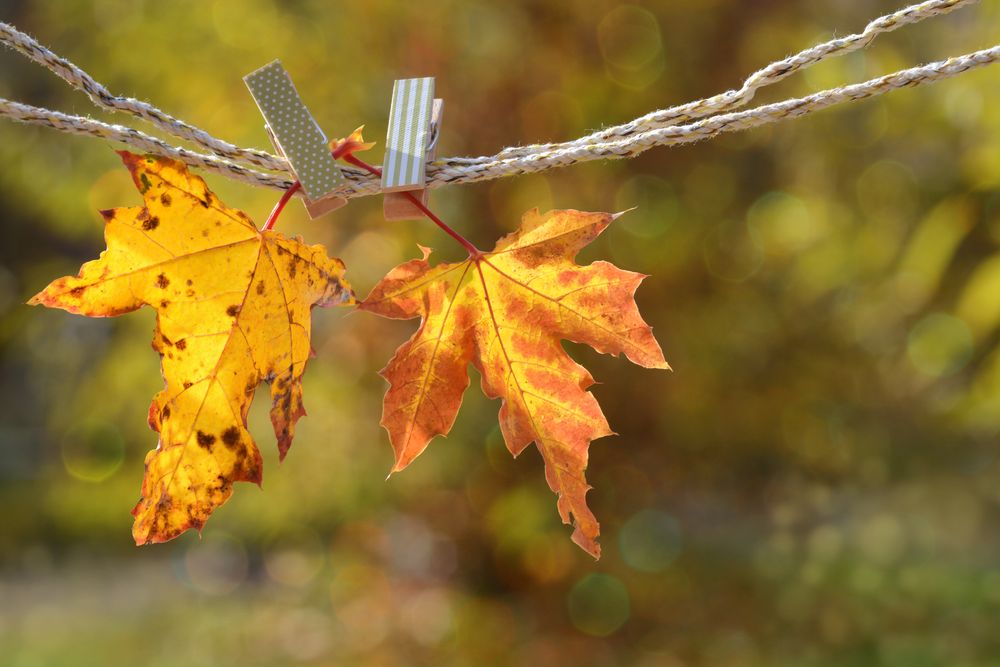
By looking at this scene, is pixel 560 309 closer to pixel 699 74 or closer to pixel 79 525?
pixel 699 74

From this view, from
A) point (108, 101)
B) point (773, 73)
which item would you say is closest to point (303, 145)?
point (108, 101)

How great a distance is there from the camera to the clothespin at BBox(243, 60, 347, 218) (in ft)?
2.10

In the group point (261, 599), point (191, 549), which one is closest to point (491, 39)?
point (261, 599)

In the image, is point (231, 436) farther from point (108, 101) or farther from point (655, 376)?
point (655, 376)

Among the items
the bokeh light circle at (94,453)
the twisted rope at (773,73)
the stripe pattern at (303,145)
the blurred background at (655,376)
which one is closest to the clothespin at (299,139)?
the stripe pattern at (303,145)

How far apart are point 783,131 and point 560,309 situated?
263 centimetres

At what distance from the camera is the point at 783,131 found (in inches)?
121

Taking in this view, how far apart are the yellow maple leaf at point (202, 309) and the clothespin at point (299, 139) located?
5cm

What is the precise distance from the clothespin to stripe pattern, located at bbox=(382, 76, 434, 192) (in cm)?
4

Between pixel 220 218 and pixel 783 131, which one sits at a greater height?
pixel 783 131

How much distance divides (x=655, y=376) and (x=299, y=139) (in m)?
2.52

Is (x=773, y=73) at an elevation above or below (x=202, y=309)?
above

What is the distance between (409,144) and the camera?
25.7 inches

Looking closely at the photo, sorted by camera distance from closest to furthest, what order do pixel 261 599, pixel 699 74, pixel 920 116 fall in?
pixel 920 116
pixel 699 74
pixel 261 599
